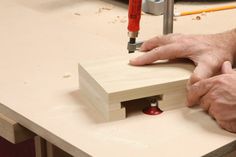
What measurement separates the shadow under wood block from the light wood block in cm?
13

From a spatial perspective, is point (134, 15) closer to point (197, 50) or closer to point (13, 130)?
point (197, 50)

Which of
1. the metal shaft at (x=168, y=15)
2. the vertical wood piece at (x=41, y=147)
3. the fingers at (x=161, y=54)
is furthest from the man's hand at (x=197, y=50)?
the vertical wood piece at (x=41, y=147)

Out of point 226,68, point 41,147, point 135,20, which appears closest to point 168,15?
point 135,20

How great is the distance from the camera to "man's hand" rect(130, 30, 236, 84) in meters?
0.91

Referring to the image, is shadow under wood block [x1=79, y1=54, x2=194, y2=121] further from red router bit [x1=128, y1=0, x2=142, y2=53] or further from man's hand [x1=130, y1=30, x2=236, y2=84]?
red router bit [x1=128, y1=0, x2=142, y2=53]

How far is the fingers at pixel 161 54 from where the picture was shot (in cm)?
93

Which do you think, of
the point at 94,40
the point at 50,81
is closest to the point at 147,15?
the point at 94,40

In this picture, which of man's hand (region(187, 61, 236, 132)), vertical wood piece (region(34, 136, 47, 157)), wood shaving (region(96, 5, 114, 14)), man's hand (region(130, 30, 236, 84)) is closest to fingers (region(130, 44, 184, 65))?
man's hand (region(130, 30, 236, 84))

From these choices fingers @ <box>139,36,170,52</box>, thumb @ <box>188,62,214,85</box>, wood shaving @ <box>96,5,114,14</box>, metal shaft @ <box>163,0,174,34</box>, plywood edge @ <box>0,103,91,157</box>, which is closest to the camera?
plywood edge @ <box>0,103,91,157</box>

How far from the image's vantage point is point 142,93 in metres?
0.84

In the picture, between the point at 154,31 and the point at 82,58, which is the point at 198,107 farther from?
the point at 154,31

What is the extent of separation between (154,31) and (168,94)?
439 mm

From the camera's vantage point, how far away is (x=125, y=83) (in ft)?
2.76

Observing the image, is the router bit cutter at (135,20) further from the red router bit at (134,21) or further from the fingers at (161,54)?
the fingers at (161,54)
